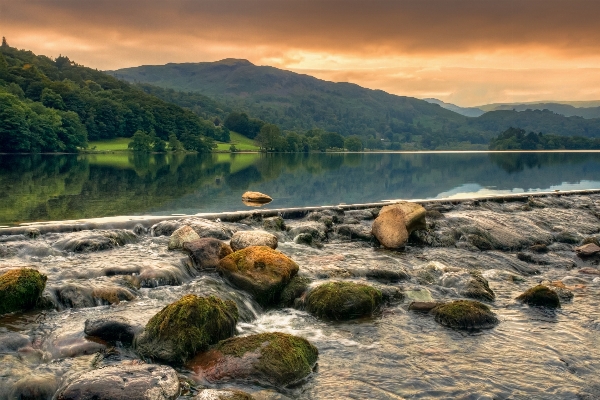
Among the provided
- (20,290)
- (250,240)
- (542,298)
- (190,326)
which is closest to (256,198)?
(250,240)

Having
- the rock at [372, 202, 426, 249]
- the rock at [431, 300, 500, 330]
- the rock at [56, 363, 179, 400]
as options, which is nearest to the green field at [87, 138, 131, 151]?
the rock at [372, 202, 426, 249]

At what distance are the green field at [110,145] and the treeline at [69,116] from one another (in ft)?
8.15

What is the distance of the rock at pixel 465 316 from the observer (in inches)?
473

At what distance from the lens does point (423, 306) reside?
13.1m

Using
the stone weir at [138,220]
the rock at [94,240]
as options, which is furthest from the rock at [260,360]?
the stone weir at [138,220]

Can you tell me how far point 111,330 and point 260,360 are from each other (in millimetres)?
3277

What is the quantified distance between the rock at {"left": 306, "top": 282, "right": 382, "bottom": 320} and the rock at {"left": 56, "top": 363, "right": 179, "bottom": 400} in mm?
5149

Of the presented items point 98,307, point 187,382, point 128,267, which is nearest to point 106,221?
point 128,267

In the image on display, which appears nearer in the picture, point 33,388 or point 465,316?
point 33,388

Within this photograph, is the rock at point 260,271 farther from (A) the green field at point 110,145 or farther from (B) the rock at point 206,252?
(A) the green field at point 110,145

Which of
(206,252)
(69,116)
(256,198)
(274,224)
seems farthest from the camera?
(69,116)

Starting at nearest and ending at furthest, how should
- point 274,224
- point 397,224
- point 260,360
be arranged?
point 260,360
point 397,224
point 274,224

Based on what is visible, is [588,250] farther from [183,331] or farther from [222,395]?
[222,395]

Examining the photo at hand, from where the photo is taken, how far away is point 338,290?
12977 mm
